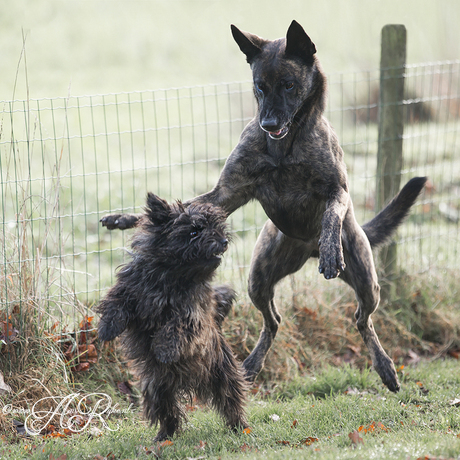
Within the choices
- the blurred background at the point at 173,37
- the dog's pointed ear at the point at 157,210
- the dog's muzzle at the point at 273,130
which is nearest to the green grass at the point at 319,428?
the dog's pointed ear at the point at 157,210

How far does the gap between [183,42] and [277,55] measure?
47.2ft

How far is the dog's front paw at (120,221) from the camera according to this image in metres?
4.12

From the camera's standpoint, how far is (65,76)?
15.2 meters

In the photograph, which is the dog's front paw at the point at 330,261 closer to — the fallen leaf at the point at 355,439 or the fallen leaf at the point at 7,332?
the fallen leaf at the point at 355,439

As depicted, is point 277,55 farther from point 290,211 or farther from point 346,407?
point 346,407

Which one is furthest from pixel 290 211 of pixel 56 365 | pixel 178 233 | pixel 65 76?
pixel 65 76

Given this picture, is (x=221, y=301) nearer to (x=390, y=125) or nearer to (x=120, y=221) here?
(x=120, y=221)

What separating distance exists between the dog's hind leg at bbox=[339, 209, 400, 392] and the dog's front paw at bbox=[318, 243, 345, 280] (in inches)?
30.3

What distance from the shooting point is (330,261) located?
12.3 ft

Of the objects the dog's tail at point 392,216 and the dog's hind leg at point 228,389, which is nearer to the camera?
the dog's hind leg at point 228,389

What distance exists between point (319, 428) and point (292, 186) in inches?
67.9

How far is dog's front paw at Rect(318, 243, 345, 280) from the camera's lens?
147 inches
